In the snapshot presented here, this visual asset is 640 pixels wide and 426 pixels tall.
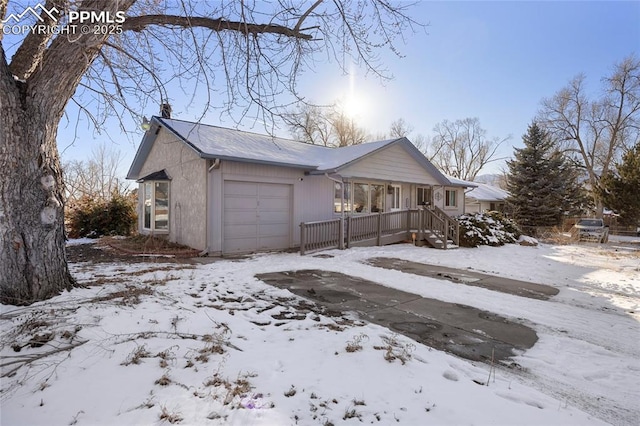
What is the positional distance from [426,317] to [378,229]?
316 inches

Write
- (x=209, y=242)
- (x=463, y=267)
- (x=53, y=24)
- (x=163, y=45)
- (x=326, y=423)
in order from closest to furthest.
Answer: (x=326, y=423) → (x=53, y=24) → (x=163, y=45) → (x=463, y=267) → (x=209, y=242)

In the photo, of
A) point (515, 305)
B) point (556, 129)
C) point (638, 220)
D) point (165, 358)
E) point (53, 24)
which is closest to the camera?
point (165, 358)

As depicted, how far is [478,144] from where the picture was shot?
4412 centimetres

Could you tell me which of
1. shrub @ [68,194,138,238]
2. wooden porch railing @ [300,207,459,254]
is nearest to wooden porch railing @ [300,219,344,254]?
wooden porch railing @ [300,207,459,254]

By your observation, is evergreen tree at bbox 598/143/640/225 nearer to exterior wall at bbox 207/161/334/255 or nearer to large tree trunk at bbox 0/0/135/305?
exterior wall at bbox 207/161/334/255

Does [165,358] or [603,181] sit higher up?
[603,181]

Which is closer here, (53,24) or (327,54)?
(53,24)

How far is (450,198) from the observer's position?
1867 cm

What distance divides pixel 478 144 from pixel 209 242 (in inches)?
1723

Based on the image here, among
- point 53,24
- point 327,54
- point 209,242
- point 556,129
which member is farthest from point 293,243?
point 556,129

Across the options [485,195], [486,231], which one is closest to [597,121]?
[485,195]

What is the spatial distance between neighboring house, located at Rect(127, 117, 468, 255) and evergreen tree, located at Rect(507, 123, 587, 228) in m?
12.9

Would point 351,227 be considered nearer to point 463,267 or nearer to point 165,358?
point 463,267

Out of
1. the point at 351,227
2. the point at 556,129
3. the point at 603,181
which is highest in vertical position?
the point at 556,129
